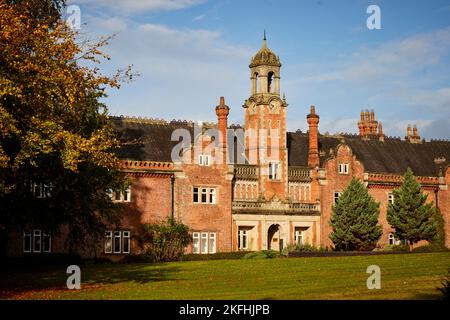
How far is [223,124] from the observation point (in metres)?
65.7

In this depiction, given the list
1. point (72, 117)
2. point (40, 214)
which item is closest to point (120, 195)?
point (40, 214)

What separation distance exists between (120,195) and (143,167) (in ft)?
8.70

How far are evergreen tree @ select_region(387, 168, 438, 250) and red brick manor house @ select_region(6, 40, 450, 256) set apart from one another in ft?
15.9

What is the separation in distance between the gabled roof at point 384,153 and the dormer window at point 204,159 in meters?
8.77

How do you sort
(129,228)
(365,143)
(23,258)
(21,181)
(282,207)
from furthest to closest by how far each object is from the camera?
(365,143) < (282,207) < (129,228) < (23,258) < (21,181)

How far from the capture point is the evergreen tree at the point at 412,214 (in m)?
65.7

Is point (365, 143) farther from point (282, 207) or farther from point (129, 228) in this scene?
point (129, 228)

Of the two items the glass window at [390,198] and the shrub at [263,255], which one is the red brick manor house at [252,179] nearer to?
the glass window at [390,198]

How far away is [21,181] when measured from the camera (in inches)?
1465

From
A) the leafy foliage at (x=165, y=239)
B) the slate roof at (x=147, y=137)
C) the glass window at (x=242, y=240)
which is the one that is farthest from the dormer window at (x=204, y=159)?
the glass window at (x=242, y=240)

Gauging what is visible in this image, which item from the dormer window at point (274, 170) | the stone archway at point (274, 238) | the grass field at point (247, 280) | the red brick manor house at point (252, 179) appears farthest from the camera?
the dormer window at point (274, 170)

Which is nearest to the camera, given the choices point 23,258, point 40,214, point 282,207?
point 40,214

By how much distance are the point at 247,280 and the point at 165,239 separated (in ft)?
80.9

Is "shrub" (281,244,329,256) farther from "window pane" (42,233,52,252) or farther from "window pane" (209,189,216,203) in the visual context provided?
"window pane" (42,233,52,252)
